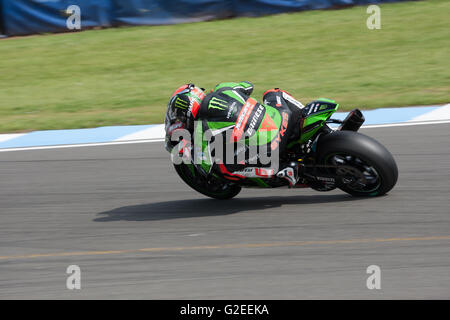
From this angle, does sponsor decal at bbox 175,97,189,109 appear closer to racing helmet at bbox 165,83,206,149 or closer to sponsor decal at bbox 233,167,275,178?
racing helmet at bbox 165,83,206,149

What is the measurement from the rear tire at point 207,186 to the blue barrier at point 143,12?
10213 millimetres

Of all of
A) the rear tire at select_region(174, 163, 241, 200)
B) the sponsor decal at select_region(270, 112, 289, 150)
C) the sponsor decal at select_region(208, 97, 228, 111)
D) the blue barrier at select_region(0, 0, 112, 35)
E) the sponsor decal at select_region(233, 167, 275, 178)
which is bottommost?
the rear tire at select_region(174, 163, 241, 200)

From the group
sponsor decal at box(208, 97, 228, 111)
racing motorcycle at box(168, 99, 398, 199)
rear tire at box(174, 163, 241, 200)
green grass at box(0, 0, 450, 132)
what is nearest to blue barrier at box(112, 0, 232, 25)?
green grass at box(0, 0, 450, 132)

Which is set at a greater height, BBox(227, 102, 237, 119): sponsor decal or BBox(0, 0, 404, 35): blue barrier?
BBox(0, 0, 404, 35): blue barrier

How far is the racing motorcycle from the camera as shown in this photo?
18.9 ft

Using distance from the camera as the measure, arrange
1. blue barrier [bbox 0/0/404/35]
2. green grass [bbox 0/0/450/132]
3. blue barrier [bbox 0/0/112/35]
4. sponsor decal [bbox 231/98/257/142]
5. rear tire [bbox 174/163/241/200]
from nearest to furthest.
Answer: sponsor decal [bbox 231/98/257/142]
rear tire [bbox 174/163/241/200]
green grass [bbox 0/0/450/132]
blue barrier [bbox 0/0/112/35]
blue barrier [bbox 0/0/404/35]

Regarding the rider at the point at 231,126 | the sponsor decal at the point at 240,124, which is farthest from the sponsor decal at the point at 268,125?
the sponsor decal at the point at 240,124

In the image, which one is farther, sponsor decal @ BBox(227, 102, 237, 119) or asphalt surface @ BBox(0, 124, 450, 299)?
sponsor decal @ BBox(227, 102, 237, 119)

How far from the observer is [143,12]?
1614 centimetres

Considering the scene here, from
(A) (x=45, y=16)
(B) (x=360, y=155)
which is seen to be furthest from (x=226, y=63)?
(B) (x=360, y=155)

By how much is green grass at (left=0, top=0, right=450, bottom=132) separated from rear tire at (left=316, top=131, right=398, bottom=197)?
4.29 meters

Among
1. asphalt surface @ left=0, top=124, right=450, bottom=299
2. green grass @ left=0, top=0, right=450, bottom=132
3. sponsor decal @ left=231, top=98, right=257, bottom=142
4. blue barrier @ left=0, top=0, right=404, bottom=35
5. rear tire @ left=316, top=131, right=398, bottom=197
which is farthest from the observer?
blue barrier @ left=0, top=0, right=404, bottom=35
